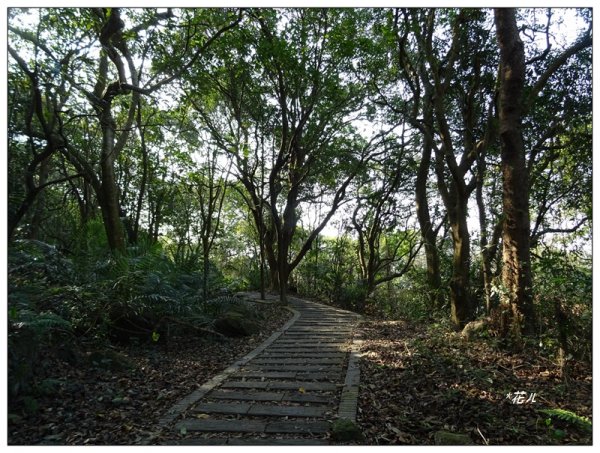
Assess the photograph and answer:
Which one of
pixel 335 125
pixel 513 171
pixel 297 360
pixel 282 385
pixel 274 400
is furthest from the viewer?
pixel 335 125

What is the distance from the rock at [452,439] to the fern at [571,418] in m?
0.81

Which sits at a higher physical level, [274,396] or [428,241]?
[428,241]

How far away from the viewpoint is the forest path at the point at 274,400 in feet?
10.6

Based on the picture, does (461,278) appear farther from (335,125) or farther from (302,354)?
(335,125)

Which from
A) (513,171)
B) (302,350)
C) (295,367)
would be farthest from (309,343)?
(513,171)

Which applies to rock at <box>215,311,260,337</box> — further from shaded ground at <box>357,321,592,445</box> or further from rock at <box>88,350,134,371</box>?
shaded ground at <box>357,321,592,445</box>

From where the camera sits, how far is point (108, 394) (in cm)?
409

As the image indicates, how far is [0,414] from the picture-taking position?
3049mm

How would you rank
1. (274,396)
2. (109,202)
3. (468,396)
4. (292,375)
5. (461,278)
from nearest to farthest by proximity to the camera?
(468,396) → (274,396) → (292,375) → (461,278) → (109,202)

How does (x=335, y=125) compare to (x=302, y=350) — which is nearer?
(x=302, y=350)

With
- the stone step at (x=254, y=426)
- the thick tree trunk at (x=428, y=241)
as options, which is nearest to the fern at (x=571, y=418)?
the stone step at (x=254, y=426)

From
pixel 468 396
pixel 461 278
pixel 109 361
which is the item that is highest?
Result: pixel 461 278

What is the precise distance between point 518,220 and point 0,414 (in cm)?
614

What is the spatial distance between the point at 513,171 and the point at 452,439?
12.7 ft
